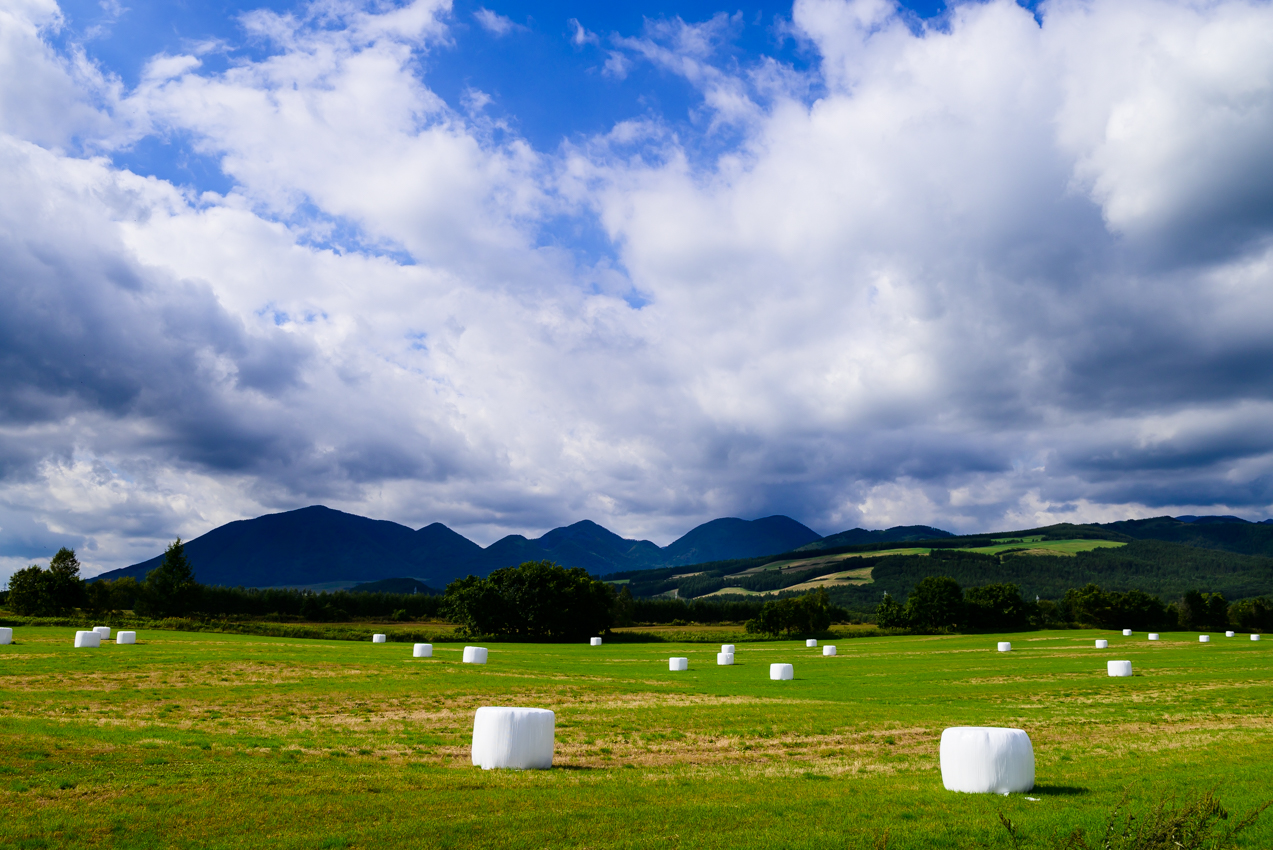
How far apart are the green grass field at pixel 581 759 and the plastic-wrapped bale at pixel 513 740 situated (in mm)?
469

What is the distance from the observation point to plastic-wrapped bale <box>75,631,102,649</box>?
48.0 m

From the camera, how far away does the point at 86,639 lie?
48.5m

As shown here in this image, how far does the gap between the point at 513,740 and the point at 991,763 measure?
957cm

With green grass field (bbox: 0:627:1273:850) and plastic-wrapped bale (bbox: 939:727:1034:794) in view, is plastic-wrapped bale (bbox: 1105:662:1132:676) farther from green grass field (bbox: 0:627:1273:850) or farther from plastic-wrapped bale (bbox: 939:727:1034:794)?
plastic-wrapped bale (bbox: 939:727:1034:794)

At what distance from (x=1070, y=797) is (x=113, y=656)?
46.5 m

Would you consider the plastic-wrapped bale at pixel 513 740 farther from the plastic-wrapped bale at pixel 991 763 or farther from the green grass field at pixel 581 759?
the plastic-wrapped bale at pixel 991 763

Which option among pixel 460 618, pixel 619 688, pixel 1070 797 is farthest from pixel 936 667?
pixel 460 618

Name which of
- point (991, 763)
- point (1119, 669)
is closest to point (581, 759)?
point (991, 763)

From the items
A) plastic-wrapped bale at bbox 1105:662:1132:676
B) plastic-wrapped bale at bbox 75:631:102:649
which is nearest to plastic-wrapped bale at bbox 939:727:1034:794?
plastic-wrapped bale at bbox 1105:662:1132:676

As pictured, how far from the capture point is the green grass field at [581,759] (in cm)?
1162

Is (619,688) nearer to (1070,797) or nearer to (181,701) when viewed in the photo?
(181,701)

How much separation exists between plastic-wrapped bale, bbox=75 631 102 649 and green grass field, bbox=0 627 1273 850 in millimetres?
10460

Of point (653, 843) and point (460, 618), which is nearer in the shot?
point (653, 843)

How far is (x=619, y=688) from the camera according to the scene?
3625cm
